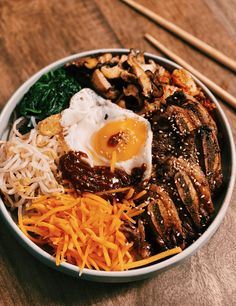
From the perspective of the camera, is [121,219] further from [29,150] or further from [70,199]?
[29,150]

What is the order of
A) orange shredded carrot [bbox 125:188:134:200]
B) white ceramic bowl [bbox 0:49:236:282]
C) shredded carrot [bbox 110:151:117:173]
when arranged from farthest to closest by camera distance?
shredded carrot [bbox 110:151:117:173] < orange shredded carrot [bbox 125:188:134:200] < white ceramic bowl [bbox 0:49:236:282]

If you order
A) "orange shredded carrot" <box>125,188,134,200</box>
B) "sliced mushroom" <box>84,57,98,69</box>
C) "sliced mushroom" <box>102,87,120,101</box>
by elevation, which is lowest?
"orange shredded carrot" <box>125,188,134,200</box>

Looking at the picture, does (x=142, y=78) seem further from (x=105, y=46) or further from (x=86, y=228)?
(x=86, y=228)

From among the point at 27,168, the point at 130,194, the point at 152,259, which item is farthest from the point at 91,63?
the point at 152,259

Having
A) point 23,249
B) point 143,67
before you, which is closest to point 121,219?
point 23,249

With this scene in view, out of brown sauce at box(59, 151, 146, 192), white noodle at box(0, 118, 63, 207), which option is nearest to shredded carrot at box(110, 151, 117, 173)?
brown sauce at box(59, 151, 146, 192)

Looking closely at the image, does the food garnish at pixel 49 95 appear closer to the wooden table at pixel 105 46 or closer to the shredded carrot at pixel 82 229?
the wooden table at pixel 105 46

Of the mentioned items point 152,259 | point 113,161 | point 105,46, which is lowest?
point 152,259

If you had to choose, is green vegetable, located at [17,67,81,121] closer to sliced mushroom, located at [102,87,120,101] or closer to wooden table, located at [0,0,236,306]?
sliced mushroom, located at [102,87,120,101]
